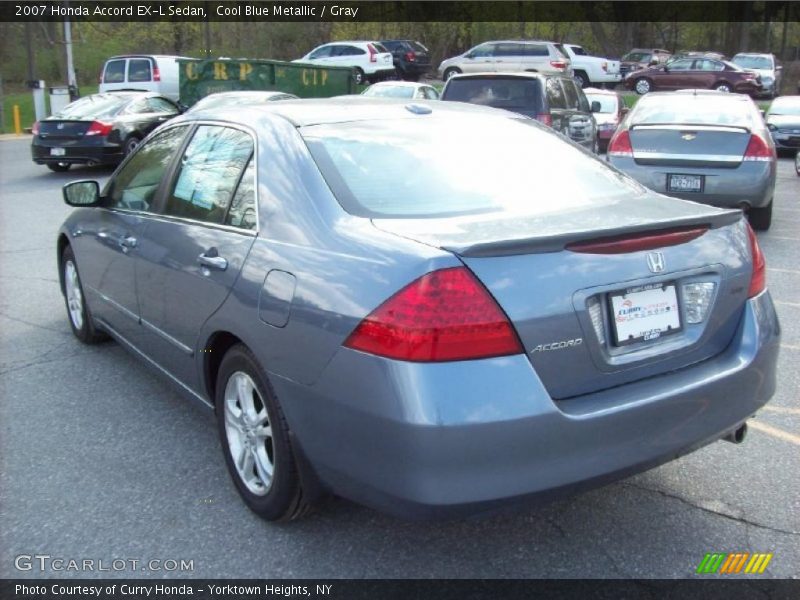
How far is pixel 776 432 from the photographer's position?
4055mm

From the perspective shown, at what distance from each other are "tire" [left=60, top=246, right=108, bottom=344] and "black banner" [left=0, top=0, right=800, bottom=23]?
3876cm

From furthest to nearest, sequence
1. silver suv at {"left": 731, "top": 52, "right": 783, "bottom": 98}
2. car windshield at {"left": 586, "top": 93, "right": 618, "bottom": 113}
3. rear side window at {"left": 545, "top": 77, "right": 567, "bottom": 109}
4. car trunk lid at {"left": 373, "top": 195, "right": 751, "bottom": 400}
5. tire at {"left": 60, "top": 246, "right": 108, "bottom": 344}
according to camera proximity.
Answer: silver suv at {"left": 731, "top": 52, "right": 783, "bottom": 98} → car windshield at {"left": 586, "top": 93, "right": 618, "bottom": 113} → rear side window at {"left": 545, "top": 77, "right": 567, "bottom": 109} → tire at {"left": 60, "top": 246, "right": 108, "bottom": 344} → car trunk lid at {"left": 373, "top": 195, "right": 751, "bottom": 400}

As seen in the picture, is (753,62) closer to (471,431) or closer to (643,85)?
(643,85)

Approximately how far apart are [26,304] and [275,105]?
3.74 m

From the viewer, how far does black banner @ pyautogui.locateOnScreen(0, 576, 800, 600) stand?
281 centimetres

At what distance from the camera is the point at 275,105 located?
380 centimetres

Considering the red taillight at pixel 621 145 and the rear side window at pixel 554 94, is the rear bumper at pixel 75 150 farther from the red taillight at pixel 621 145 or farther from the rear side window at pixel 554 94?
the red taillight at pixel 621 145

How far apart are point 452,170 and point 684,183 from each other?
5921 mm

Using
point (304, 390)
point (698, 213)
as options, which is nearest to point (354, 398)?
point (304, 390)

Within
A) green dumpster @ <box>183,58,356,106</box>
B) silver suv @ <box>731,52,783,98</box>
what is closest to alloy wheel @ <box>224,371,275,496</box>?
green dumpster @ <box>183,58,356,106</box>

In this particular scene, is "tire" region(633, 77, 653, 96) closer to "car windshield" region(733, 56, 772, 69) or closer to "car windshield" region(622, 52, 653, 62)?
"car windshield" region(733, 56, 772, 69)

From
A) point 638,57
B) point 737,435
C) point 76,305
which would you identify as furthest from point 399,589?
point 638,57

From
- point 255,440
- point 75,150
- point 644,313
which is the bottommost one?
point 75,150

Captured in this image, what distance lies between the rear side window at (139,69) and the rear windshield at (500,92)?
16237 mm
